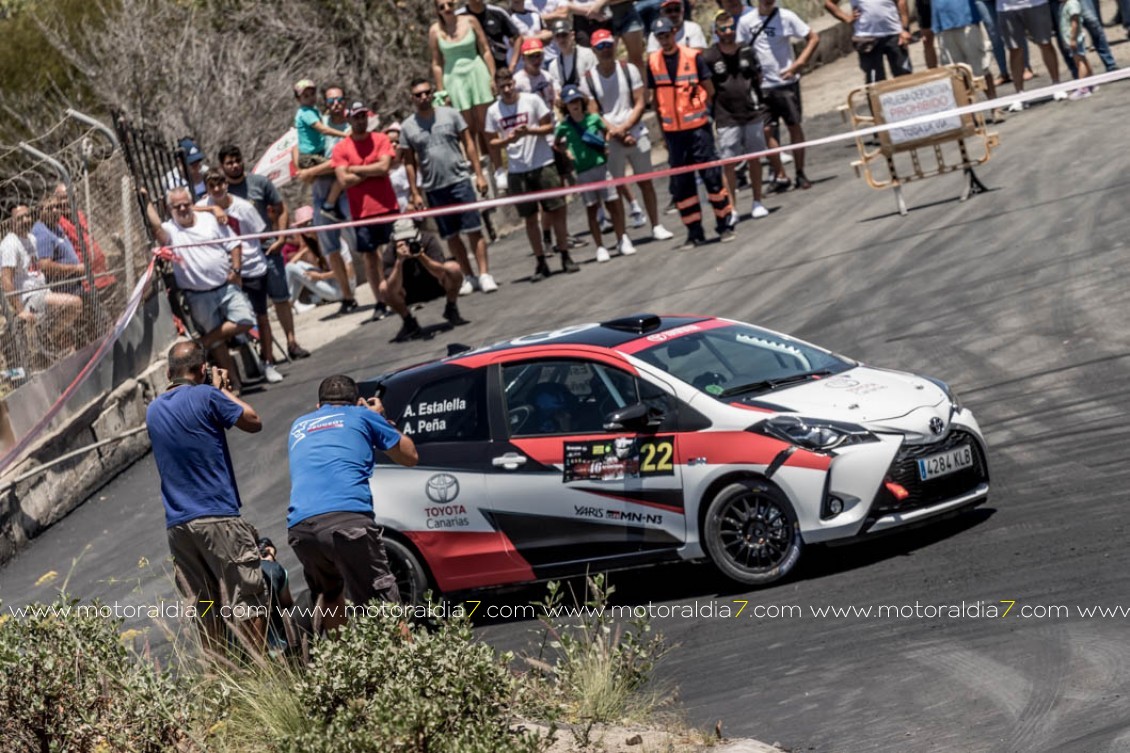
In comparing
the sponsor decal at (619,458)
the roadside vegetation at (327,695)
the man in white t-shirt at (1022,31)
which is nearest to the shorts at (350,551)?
the roadside vegetation at (327,695)

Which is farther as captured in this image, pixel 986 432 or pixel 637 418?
pixel 986 432

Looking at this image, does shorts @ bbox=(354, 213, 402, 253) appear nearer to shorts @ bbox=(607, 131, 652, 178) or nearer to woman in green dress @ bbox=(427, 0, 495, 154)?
shorts @ bbox=(607, 131, 652, 178)

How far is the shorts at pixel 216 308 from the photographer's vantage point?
17.1m

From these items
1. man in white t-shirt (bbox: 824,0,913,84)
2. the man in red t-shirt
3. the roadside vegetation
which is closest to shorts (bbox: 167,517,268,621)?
the roadside vegetation

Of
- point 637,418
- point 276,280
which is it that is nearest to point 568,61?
point 276,280

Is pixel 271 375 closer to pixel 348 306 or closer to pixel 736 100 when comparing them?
pixel 348 306

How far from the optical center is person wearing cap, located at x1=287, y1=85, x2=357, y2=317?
19953 mm

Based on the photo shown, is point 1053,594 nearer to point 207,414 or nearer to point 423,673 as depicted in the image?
point 423,673

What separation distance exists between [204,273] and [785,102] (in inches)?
284

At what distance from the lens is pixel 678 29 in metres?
19.4

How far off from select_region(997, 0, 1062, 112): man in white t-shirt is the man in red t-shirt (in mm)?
7970

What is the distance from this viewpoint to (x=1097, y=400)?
12.1 m

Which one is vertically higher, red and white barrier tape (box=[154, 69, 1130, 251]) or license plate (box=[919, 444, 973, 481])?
red and white barrier tape (box=[154, 69, 1130, 251])

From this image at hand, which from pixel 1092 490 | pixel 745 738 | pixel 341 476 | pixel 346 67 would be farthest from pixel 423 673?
pixel 346 67
